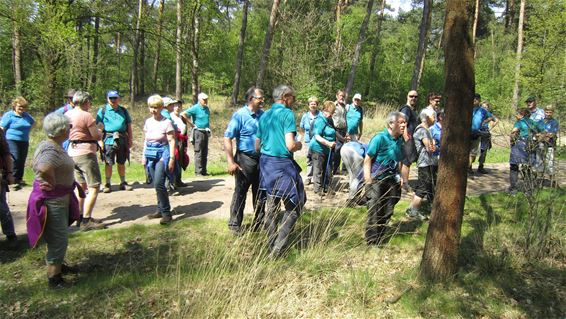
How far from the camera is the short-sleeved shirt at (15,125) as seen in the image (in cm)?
741

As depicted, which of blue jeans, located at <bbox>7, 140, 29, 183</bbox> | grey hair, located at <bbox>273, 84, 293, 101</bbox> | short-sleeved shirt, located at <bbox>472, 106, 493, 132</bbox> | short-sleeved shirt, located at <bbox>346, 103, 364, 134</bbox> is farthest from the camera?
short-sleeved shirt, located at <bbox>472, 106, 493, 132</bbox>

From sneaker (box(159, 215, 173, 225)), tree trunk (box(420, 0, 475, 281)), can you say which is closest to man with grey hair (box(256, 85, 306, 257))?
tree trunk (box(420, 0, 475, 281))

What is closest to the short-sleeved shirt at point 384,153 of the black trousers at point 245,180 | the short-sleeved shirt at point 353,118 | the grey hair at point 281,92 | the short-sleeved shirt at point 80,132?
the grey hair at point 281,92

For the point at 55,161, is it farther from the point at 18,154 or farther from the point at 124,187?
the point at 18,154

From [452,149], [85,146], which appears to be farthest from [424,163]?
[85,146]

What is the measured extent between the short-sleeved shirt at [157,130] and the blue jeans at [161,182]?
0.34 meters

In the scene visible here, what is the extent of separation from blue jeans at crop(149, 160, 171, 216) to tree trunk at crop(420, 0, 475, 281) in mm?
3554

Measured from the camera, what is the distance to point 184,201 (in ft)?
22.9

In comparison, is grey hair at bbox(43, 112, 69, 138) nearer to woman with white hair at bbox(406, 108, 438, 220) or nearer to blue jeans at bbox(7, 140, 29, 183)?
blue jeans at bbox(7, 140, 29, 183)

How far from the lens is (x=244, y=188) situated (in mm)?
5078

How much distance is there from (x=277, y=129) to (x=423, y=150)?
277 cm

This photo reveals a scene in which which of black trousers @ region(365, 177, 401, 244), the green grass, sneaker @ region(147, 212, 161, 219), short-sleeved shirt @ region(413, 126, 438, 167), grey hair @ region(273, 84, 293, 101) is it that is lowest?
the green grass

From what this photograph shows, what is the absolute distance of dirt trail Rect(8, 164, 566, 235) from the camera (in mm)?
6050

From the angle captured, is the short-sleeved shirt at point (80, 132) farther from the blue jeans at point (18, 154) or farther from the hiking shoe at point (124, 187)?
the blue jeans at point (18, 154)
